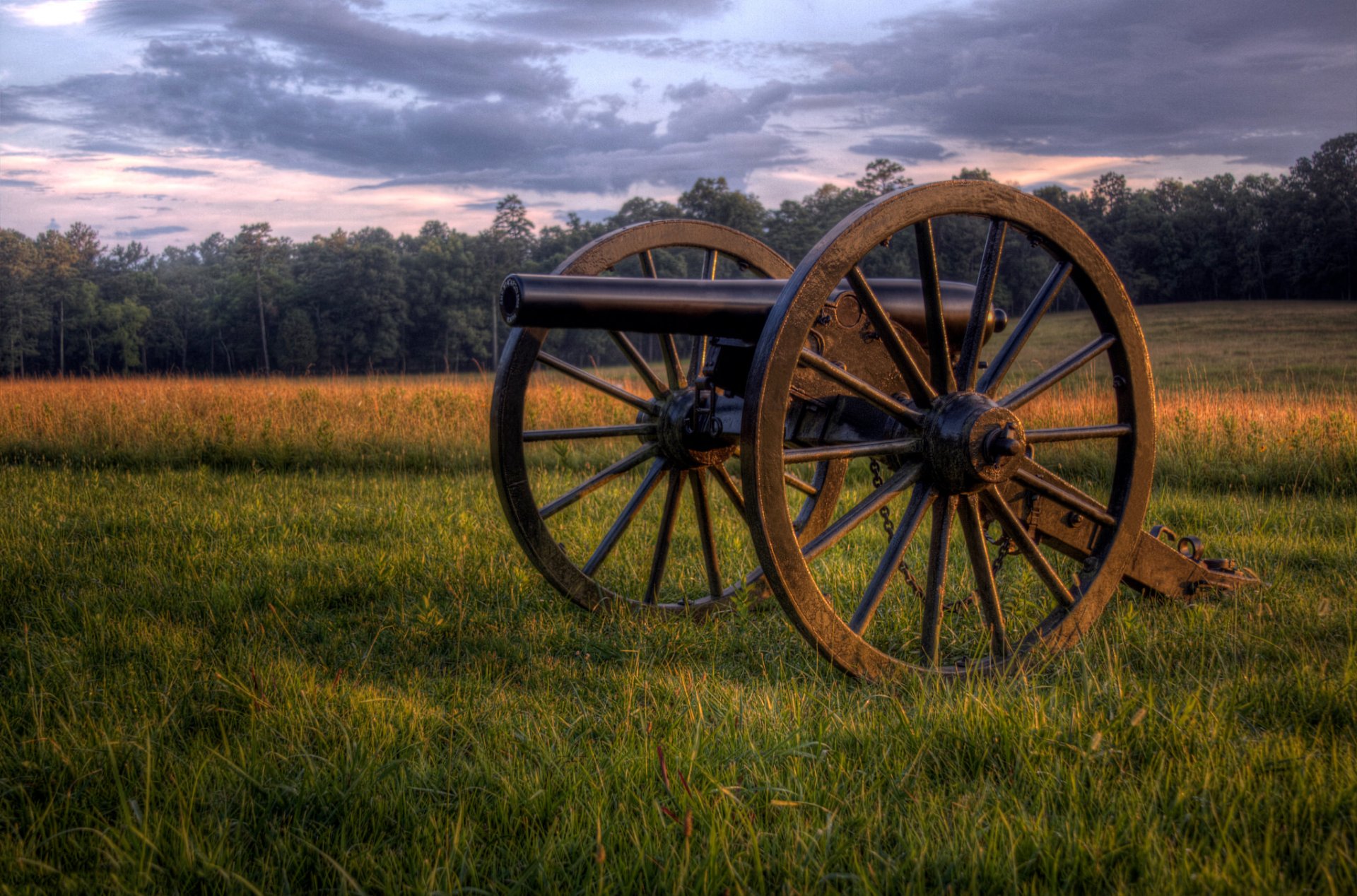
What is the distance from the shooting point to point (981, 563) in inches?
126

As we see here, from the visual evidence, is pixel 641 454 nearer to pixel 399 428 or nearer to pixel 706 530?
pixel 706 530

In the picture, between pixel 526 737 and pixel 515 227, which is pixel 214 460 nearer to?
pixel 526 737

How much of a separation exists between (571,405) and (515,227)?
66.4 metres

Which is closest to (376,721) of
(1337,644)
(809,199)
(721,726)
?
(721,726)

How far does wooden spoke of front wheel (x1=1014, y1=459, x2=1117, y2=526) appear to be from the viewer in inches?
129

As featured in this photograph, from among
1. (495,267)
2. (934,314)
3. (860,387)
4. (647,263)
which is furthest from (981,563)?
(495,267)

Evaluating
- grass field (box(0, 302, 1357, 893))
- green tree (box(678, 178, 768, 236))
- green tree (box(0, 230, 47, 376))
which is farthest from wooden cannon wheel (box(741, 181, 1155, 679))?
green tree (box(678, 178, 768, 236))

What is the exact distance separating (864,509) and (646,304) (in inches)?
41.3

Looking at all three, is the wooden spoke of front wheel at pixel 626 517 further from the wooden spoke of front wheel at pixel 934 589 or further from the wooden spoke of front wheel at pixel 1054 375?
the wooden spoke of front wheel at pixel 1054 375

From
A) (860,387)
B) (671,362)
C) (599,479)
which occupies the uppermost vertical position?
(671,362)

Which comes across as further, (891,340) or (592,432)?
(592,432)

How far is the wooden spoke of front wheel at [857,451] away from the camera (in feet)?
9.18

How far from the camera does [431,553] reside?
204 inches

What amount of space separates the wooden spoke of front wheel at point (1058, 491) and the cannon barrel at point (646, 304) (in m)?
0.86
